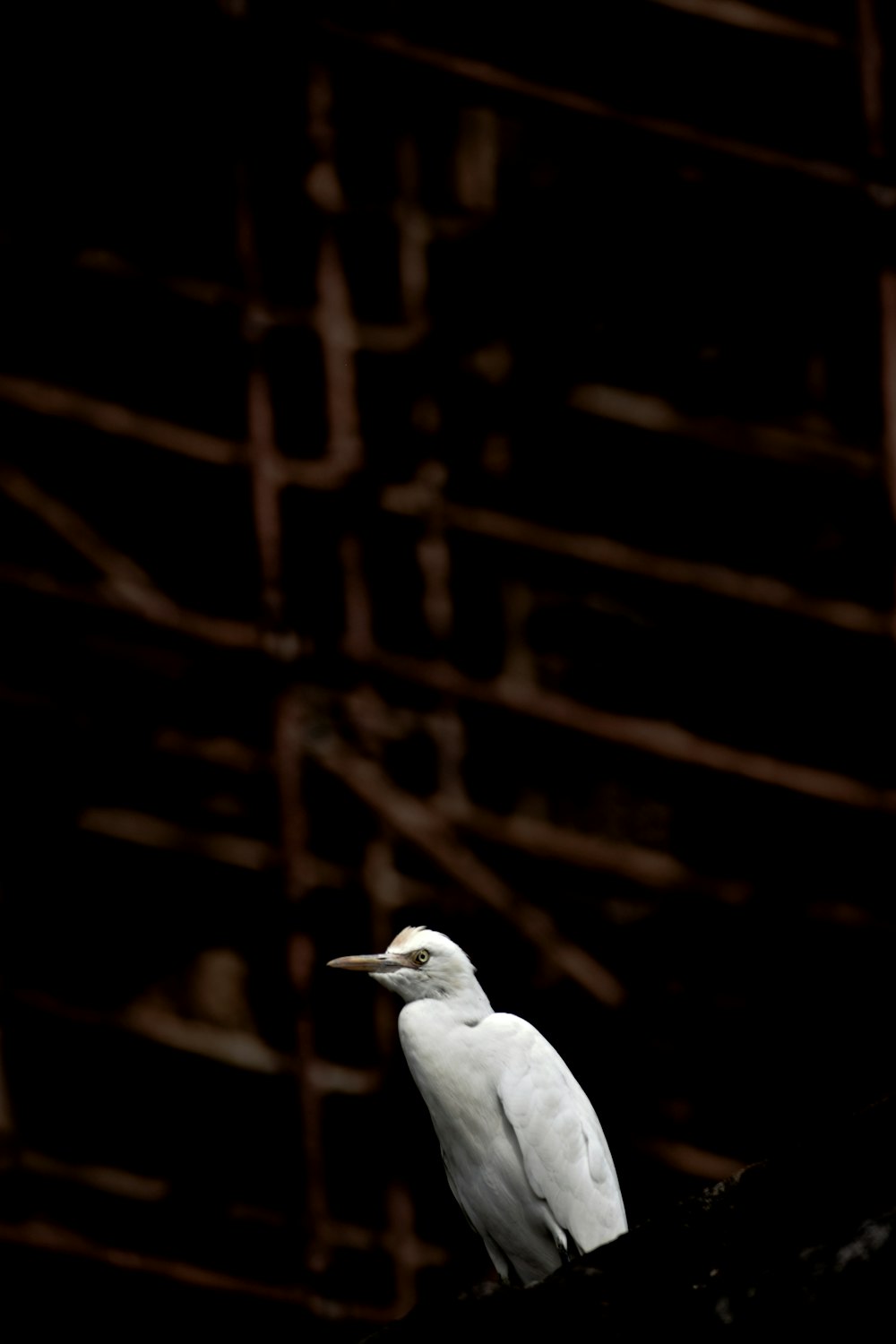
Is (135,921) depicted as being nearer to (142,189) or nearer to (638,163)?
(142,189)

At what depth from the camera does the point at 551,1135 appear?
2.74 metres

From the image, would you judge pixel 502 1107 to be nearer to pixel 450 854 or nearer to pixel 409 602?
pixel 450 854

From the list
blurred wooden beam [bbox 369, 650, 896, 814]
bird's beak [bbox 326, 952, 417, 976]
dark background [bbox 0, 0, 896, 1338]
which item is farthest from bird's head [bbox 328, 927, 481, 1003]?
blurred wooden beam [bbox 369, 650, 896, 814]

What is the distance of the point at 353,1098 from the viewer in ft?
14.1

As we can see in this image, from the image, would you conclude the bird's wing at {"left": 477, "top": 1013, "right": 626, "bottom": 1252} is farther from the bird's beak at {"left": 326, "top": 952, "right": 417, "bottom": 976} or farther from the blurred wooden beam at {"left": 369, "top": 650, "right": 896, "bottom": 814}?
the blurred wooden beam at {"left": 369, "top": 650, "right": 896, "bottom": 814}

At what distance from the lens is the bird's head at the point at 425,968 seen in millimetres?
2783

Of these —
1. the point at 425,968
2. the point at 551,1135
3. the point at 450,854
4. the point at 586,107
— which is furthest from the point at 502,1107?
the point at 586,107

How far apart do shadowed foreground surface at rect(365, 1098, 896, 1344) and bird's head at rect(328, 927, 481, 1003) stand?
3.28ft

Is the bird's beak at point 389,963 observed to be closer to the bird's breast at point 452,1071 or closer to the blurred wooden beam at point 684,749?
the bird's breast at point 452,1071

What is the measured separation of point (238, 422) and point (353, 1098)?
1.54m

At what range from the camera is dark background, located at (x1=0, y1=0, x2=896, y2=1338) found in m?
4.28

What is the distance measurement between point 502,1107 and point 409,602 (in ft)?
5.92

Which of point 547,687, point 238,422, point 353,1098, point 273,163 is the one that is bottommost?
point 353,1098

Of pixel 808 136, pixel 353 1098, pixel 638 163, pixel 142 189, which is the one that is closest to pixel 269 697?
pixel 353 1098
